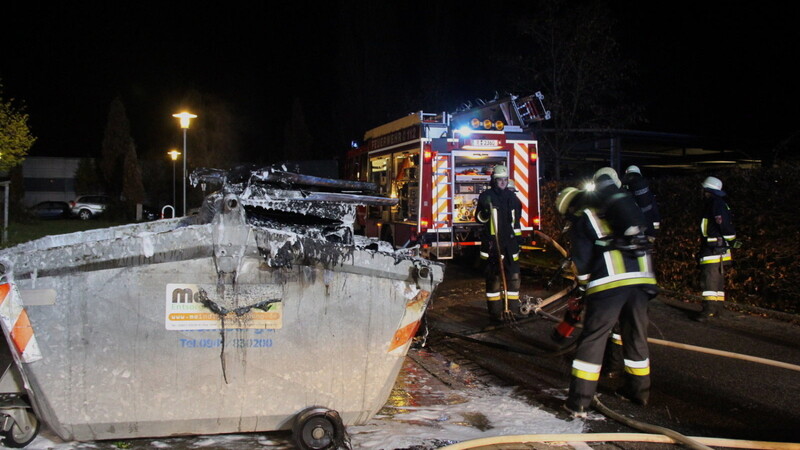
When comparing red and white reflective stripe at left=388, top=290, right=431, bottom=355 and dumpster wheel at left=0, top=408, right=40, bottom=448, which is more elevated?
red and white reflective stripe at left=388, top=290, right=431, bottom=355

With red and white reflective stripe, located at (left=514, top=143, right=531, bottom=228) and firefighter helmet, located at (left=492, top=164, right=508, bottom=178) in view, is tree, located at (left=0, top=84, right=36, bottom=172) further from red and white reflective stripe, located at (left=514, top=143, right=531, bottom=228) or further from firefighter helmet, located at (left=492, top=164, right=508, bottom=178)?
firefighter helmet, located at (left=492, top=164, right=508, bottom=178)

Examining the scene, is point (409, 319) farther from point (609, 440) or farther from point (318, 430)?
point (609, 440)

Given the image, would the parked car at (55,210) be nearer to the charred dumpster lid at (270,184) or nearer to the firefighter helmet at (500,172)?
the firefighter helmet at (500,172)

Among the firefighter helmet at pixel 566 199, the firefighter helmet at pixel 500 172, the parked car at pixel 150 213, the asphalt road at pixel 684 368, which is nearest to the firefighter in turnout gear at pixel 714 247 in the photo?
the asphalt road at pixel 684 368

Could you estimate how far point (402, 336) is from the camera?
11.4ft

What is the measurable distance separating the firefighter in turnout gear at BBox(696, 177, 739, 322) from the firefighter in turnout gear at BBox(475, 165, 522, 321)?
1967mm

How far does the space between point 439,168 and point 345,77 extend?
27.1 m

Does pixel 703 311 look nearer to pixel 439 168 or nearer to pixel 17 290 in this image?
pixel 439 168

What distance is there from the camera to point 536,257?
1154cm

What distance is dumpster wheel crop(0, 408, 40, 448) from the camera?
3.21 meters

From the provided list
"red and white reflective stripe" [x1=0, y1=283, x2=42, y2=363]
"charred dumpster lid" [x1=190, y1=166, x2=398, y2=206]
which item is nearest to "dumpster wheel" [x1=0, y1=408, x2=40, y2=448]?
"red and white reflective stripe" [x1=0, y1=283, x2=42, y2=363]

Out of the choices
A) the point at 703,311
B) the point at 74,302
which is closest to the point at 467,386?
the point at 74,302

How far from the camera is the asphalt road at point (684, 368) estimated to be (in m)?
3.99

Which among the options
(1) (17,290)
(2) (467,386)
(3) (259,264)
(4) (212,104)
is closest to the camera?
(1) (17,290)
